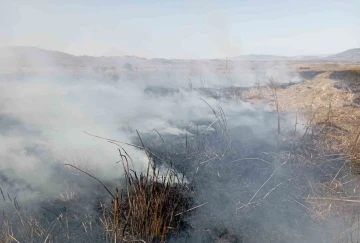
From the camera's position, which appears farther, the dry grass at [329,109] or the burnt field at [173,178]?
the dry grass at [329,109]

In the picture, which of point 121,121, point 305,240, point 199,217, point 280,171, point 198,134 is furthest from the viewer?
point 121,121

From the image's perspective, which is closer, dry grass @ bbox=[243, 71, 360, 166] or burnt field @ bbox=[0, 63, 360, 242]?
burnt field @ bbox=[0, 63, 360, 242]

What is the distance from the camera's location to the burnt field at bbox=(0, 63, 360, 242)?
4.21 meters

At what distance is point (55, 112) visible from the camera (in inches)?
380

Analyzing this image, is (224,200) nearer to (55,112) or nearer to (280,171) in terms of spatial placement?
(280,171)

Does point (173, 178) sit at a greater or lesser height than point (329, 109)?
lesser

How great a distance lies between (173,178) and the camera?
5715mm

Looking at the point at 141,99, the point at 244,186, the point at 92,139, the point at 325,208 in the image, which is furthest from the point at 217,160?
the point at 141,99

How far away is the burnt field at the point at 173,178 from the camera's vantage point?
13.8 ft

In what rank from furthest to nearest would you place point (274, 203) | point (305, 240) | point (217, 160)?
point (217, 160)
point (274, 203)
point (305, 240)

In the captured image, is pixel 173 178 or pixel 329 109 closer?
pixel 173 178

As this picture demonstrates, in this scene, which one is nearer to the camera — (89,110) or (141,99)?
(89,110)

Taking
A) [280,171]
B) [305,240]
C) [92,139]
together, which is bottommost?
[305,240]

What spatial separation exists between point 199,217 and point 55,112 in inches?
271
